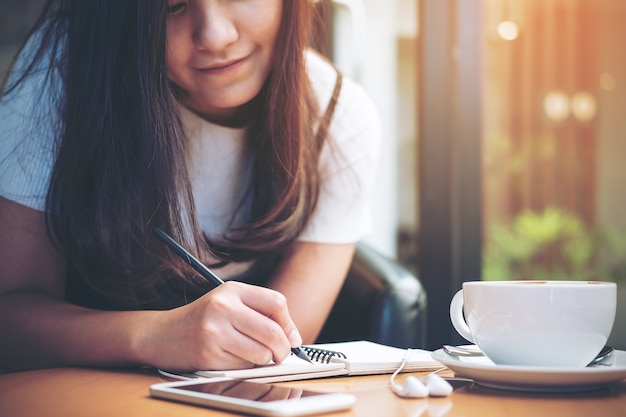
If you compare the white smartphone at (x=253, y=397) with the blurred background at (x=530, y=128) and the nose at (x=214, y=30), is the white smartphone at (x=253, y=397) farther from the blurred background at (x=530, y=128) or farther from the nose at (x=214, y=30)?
the blurred background at (x=530, y=128)

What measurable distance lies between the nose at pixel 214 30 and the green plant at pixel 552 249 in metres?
1.68

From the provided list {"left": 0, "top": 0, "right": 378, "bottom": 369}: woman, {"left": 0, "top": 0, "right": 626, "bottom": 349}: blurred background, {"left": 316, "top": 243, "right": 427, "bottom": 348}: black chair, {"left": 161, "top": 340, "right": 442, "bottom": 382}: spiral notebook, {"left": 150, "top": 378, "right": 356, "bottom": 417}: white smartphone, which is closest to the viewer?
{"left": 150, "top": 378, "right": 356, "bottom": 417}: white smartphone

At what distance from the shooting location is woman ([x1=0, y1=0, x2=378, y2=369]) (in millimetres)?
1021

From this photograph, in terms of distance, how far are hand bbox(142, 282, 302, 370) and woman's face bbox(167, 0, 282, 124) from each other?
423mm

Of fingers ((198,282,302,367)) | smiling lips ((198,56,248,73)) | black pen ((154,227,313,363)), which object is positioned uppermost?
smiling lips ((198,56,248,73))

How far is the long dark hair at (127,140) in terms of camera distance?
1.03 metres

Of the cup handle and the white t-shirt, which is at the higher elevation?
the white t-shirt

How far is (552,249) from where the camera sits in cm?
266

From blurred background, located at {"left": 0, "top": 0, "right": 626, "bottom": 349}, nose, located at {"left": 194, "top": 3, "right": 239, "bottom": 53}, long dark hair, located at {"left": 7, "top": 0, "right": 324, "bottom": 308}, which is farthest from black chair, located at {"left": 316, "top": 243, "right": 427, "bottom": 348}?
blurred background, located at {"left": 0, "top": 0, "right": 626, "bottom": 349}

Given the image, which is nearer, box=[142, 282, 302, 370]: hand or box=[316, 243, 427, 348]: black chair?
box=[142, 282, 302, 370]: hand

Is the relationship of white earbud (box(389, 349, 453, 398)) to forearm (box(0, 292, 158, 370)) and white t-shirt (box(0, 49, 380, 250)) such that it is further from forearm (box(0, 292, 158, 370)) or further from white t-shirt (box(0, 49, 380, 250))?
white t-shirt (box(0, 49, 380, 250))

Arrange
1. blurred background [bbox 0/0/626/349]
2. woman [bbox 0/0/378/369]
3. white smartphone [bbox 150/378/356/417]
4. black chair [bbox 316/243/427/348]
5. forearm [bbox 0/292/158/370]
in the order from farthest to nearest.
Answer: blurred background [bbox 0/0/626/349], black chair [bbox 316/243/427/348], woman [bbox 0/0/378/369], forearm [bbox 0/292/158/370], white smartphone [bbox 150/378/356/417]

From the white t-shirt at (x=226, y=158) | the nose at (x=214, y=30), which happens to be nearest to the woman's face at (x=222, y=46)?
the nose at (x=214, y=30)

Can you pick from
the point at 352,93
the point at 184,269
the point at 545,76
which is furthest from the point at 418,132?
the point at 184,269
